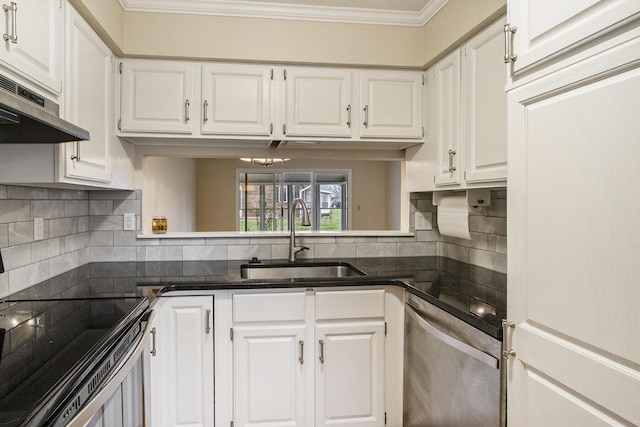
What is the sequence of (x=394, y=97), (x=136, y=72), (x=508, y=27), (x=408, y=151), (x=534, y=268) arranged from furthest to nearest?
(x=408, y=151), (x=394, y=97), (x=136, y=72), (x=508, y=27), (x=534, y=268)

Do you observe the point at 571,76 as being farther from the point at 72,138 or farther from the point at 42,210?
the point at 42,210

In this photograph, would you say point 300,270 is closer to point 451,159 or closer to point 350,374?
point 350,374

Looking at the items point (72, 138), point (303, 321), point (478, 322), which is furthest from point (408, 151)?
point (72, 138)

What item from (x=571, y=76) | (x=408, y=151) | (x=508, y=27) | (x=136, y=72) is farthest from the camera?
(x=408, y=151)

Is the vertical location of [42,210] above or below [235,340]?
above

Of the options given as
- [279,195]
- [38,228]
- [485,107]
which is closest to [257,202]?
[279,195]

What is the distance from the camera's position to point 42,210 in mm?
1920

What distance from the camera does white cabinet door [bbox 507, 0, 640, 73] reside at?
2.80 ft

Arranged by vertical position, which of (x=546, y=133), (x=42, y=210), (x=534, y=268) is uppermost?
(x=546, y=133)

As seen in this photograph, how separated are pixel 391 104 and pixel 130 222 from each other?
1736mm

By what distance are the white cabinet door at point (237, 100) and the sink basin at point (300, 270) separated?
81 cm

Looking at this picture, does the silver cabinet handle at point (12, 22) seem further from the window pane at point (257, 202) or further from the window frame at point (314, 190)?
the window pane at point (257, 202)

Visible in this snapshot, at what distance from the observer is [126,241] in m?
2.44

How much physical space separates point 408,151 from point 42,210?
2.07 m
